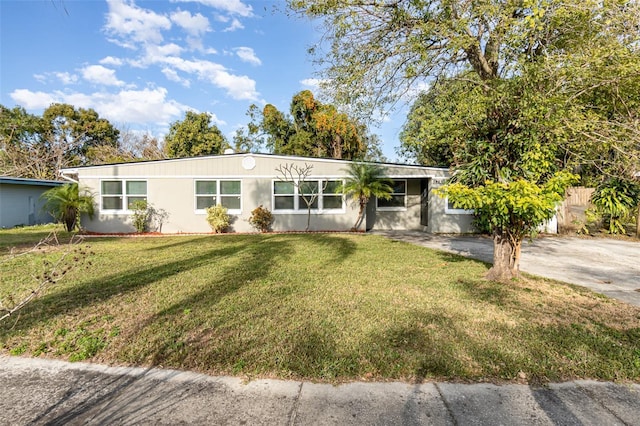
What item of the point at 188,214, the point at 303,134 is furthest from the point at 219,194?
the point at 303,134

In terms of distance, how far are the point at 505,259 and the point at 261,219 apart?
8977 millimetres

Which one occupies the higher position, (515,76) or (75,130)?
(75,130)

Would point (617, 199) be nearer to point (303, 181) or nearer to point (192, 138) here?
point (303, 181)

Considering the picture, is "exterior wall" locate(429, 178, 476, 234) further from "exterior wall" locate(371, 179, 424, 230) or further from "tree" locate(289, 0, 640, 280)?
"tree" locate(289, 0, 640, 280)

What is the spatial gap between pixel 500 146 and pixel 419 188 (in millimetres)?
9372

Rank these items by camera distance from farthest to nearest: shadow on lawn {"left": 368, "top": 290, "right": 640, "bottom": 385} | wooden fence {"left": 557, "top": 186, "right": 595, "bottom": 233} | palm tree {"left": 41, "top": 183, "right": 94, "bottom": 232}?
1. wooden fence {"left": 557, "top": 186, "right": 595, "bottom": 233}
2. palm tree {"left": 41, "top": 183, "right": 94, "bottom": 232}
3. shadow on lawn {"left": 368, "top": 290, "right": 640, "bottom": 385}

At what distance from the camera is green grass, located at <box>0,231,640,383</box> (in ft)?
8.98

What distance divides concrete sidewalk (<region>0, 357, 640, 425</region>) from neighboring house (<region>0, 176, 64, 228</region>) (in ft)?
52.0

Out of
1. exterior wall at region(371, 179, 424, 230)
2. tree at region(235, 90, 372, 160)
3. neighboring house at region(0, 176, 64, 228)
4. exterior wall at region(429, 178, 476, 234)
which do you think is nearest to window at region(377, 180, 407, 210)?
exterior wall at region(371, 179, 424, 230)

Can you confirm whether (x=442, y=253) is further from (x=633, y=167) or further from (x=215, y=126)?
(x=215, y=126)

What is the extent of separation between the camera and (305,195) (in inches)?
512

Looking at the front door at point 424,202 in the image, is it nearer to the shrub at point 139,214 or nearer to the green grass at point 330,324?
the green grass at point 330,324

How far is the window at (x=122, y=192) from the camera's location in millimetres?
12703

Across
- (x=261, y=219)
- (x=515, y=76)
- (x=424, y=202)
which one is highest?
(x=515, y=76)
